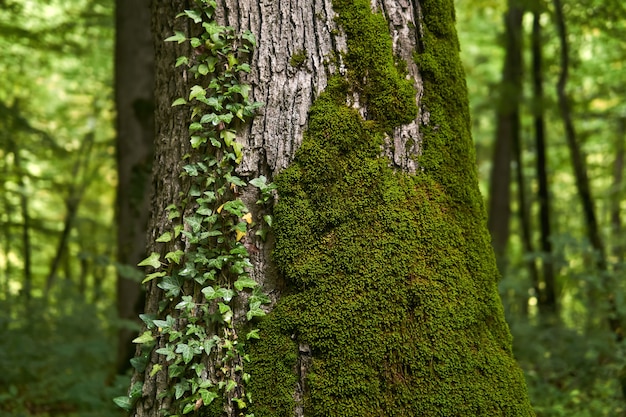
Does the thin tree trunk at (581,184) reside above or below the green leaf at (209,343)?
above

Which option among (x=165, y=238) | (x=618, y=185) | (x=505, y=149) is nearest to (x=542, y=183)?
(x=505, y=149)

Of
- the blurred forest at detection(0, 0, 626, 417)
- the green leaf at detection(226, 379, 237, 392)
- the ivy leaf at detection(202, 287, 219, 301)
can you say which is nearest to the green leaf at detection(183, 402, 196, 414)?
the green leaf at detection(226, 379, 237, 392)

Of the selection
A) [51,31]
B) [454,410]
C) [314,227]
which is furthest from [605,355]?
[51,31]

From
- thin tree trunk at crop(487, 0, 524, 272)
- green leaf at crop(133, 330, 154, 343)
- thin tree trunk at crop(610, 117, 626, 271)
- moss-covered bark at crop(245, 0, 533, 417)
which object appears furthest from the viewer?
thin tree trunk at crop(610, 117, 626, 271)

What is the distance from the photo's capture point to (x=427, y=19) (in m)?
2.37

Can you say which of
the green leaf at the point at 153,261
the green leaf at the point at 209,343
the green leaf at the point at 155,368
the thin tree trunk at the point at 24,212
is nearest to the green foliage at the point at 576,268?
the green leaf at the point at 209,343

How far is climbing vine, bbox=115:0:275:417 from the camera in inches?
84.1

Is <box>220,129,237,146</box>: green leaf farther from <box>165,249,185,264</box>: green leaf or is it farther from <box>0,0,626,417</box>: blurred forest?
<box>0,0,626,417</box>: blurred forest

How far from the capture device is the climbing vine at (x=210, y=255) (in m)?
2.14

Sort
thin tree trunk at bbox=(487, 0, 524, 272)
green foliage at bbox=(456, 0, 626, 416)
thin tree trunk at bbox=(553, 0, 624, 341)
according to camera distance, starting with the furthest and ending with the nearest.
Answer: thin tree trunk at bbox=(487, 0, 524, 272), thin tree trunk at bbox=(553, 0, 624, 341), green foliage at bbox=(456, 0, 626, 416)

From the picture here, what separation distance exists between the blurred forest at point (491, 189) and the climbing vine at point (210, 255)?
8.42 ft

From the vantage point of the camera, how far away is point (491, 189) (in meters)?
11.0

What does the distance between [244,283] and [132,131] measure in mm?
4141

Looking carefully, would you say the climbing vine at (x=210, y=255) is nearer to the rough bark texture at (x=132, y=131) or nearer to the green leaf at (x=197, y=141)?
the green leaf at (x=197, y=141)
